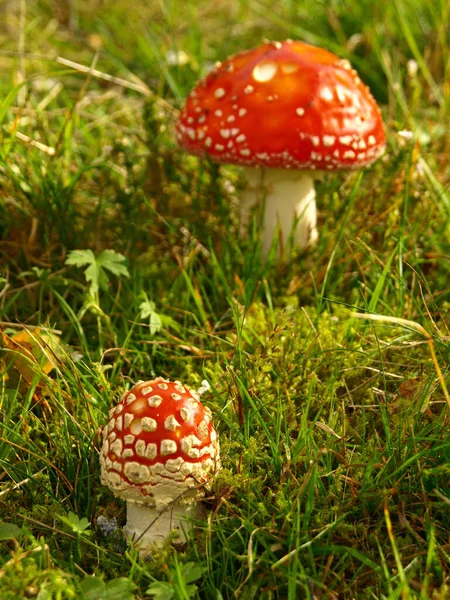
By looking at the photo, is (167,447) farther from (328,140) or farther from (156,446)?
(328,140)

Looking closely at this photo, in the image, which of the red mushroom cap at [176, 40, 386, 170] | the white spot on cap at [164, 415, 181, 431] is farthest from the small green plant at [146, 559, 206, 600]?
the red mushroom cap at [176, 40, 386, 170]

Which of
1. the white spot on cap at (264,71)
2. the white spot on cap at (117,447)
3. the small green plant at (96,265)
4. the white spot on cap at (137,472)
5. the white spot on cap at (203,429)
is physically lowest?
the white spot on cap at (137,472)

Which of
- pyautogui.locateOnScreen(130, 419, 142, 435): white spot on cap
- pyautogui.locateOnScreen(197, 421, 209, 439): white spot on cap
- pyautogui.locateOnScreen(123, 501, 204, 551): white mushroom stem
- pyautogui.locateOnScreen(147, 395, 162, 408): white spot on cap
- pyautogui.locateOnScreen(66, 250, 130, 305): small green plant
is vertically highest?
pyautogui.locateOnScreen(66, 250, 130, 305): small green plant

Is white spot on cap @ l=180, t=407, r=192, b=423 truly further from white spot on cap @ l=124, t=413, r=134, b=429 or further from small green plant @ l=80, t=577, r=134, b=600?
small green plant @ l=80, t=577, r=134, b=600

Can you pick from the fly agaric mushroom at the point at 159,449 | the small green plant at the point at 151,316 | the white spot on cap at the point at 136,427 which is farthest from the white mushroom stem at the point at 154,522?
the small green plant at the point at 151,316

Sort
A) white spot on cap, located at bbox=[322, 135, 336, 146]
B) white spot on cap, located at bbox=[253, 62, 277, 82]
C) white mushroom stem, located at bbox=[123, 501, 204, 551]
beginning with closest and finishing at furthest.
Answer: white mushroom stem, located at bbox=[123, 501, 204, 551] < white spot on cap, located at bbox=[322, 135, 336, 146] < white spot on cap, located at bbox=[253, 62, 277, 82]

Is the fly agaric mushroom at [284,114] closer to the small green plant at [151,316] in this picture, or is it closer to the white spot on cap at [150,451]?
the small green plant at [151,316]

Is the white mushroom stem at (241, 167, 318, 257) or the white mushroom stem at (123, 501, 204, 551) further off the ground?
the white mushroom stem at (241, 167, 318, 257)
